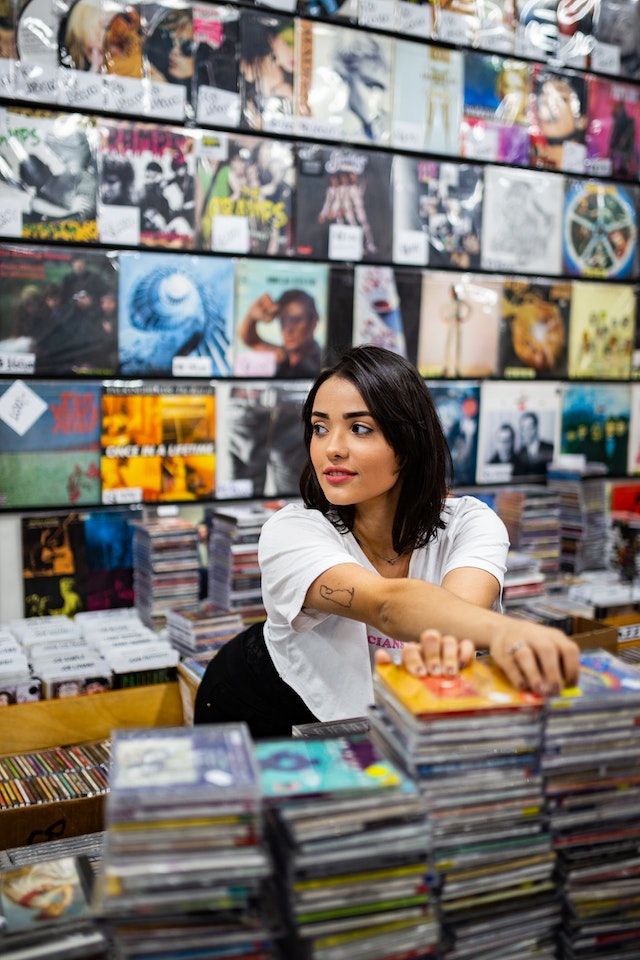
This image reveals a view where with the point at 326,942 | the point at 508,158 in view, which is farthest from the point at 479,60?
the point at 326,942

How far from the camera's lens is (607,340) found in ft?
13.5

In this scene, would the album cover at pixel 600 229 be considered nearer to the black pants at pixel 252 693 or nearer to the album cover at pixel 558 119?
the album cover at pixel 558 119

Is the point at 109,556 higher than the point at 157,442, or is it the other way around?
the point at 157,442

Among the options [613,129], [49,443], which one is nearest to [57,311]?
[49,443]

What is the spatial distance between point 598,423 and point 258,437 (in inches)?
68.3

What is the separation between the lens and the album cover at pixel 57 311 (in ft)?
9.57

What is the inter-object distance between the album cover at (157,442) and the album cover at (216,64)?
3.27ft

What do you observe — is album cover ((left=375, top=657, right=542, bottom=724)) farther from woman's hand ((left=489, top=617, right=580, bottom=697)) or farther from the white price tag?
the white price tag

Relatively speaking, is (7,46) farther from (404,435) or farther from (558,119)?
(558,119)

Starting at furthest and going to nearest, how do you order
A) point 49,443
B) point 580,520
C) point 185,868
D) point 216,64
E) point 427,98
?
1. point 580,520
2. point 427,98
3. point 216,64
4. point 49,443
5. point 185,868

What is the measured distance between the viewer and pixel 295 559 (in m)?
1.69

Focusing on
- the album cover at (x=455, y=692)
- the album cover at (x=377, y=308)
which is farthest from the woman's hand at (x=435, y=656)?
the album cover at (x=377, y=308)

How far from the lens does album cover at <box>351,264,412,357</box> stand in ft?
11.5

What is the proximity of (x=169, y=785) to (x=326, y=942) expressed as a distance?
0.25 metres
